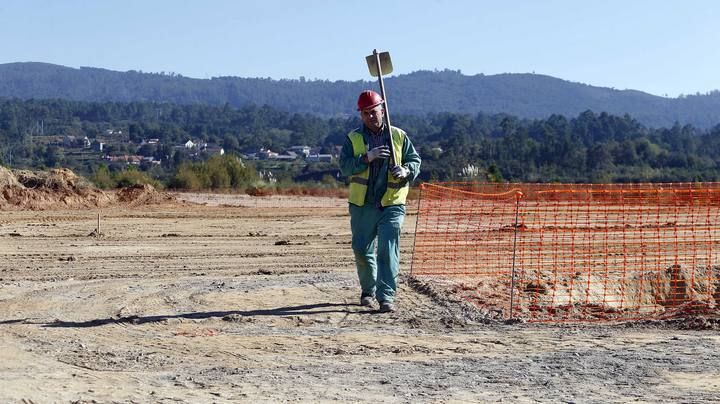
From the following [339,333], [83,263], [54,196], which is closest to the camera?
[339,333]

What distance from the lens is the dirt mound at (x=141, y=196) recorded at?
31.3m

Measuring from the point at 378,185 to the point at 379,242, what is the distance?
564mm

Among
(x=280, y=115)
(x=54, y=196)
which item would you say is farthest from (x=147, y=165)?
(x=280, y=115)

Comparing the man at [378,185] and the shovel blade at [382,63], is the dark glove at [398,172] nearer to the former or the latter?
the man at [378,185]

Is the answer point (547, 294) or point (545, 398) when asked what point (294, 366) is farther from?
point (547, 294)

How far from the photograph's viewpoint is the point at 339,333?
10102mm

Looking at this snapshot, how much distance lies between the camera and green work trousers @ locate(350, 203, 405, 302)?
11086 millimetres

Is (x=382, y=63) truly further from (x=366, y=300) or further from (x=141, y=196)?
(x=141, y=196)

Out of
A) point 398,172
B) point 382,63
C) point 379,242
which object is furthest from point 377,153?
point 382,63

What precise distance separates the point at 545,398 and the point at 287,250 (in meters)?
10.8

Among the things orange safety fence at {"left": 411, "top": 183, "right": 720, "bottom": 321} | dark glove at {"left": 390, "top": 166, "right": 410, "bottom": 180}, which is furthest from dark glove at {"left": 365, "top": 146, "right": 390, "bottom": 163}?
orange safety fence at {"left": 411, "top": 183, "right": 720, "bottom": 321}

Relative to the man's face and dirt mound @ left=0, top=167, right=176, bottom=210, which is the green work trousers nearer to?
the man's face

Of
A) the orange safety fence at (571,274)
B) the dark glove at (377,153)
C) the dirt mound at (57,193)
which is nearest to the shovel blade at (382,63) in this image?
the dark glove at (377,153)

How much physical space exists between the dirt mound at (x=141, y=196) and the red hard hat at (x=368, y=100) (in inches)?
818
